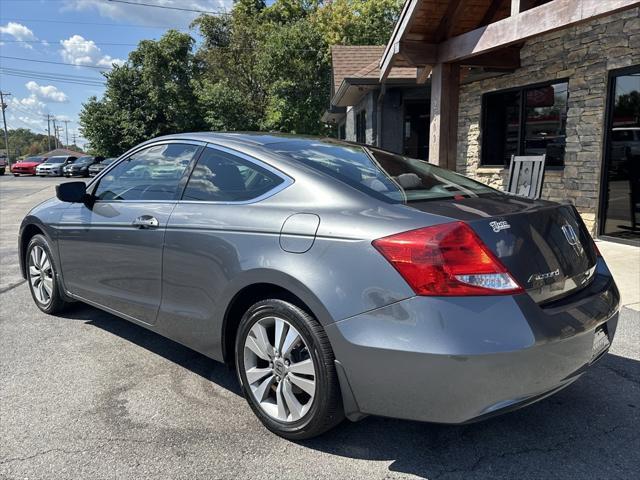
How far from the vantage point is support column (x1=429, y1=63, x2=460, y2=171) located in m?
8.40

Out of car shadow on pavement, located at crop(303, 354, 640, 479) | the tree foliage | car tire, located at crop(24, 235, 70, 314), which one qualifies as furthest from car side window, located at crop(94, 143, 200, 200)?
the tree foliage

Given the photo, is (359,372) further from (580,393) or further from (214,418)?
(580,393)

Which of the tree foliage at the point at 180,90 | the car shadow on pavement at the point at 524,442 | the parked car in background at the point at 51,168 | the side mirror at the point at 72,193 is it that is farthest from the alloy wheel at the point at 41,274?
the parked car in background at the point at 51,168

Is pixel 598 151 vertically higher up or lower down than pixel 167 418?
higher up

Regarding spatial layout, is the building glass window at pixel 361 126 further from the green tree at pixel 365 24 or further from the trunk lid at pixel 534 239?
the green tree at pixel 365 24

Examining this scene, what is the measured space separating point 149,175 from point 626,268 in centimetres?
531

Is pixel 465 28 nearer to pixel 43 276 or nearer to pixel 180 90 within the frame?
pixel 43 276

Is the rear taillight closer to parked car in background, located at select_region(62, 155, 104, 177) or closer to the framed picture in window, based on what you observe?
the framed picture in window

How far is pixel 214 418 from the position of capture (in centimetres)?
284

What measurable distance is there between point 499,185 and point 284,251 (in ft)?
27.0

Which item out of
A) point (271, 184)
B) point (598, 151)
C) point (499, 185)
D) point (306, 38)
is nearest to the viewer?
point (271, 184)

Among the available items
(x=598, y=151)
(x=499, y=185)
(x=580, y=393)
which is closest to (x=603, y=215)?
(x=598, y=151)

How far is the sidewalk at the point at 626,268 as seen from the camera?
16.2 feet

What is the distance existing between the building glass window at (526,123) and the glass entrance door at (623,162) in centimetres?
88
